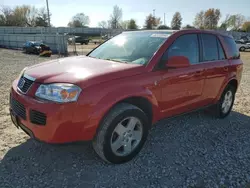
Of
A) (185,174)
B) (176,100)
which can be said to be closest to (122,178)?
(185,174)

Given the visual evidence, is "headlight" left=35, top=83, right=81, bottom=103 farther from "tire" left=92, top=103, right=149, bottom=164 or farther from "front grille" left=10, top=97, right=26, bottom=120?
"tire" left=92, top=103, right=149, bottom=164

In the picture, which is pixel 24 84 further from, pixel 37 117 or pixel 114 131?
pixel 114 131

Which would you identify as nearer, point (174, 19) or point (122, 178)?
point (122, 178)

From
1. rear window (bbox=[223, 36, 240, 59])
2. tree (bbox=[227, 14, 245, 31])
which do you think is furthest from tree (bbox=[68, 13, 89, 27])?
rear window (bbox=[223, 36, 240, 59])

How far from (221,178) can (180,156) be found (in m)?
0.65

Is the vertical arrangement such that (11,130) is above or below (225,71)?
below

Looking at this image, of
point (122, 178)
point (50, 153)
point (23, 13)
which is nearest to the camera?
point (122, 178)

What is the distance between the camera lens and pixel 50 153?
11.2 feet

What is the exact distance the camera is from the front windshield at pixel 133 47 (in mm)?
3502

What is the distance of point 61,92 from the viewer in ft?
8.80

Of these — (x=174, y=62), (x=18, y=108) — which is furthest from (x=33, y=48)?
(x=174, y=62)

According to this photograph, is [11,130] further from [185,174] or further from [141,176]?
[185,174]

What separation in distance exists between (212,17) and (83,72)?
326 feet

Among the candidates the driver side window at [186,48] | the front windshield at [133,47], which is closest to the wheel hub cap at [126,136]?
the front windshield at [133,47]
